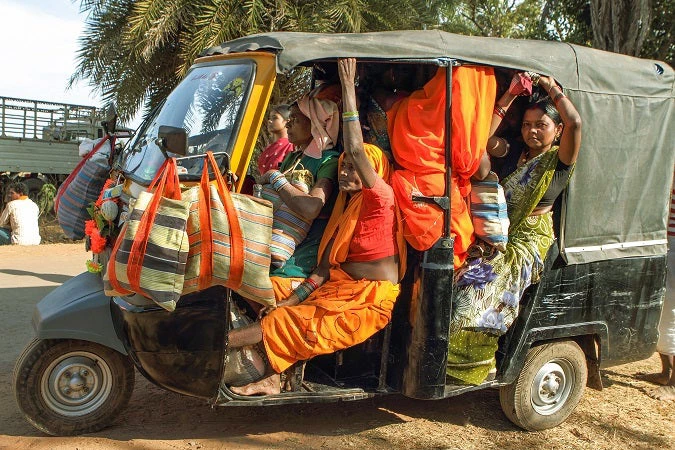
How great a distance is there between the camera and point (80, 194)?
455 centimetres

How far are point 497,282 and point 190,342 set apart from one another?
5.88 ft

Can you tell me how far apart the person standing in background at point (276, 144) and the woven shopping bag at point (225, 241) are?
5.30 feet

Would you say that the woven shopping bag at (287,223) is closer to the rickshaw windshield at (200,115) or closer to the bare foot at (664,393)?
the rickshaw windshield at (200,115)

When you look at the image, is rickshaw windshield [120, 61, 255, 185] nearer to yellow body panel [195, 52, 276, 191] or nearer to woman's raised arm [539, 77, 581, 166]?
yellow body panel [195, 52, 276, 191]

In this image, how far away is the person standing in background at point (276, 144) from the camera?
5.15 m

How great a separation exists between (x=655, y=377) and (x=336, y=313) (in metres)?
3.40

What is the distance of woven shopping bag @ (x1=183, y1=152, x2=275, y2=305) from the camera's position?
132 inches

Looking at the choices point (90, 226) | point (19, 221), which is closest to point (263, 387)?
point (90, 226)

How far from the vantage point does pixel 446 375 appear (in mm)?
4184

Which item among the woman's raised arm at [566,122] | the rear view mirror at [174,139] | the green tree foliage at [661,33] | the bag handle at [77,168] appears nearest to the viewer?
the rear view mirror at [174,139]

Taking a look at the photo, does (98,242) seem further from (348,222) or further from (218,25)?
(218,25)

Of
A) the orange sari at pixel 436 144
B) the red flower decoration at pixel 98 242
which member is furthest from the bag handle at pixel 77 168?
the orange sari at pixel 436 144

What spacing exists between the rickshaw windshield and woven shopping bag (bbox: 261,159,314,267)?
48 centimetres

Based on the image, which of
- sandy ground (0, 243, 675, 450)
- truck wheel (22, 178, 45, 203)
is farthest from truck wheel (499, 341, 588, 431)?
truck wheel (22, 178, 45, 203)
